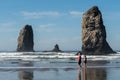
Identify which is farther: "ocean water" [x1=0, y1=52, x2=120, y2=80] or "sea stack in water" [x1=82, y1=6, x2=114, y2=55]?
"sea stack in water" [x1=82, y1=6, x2=114, y2=55]

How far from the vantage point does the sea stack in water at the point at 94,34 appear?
11894 centimetres

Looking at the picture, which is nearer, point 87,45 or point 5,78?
point 5,78

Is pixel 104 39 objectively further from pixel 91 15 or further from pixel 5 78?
pixel 5 78

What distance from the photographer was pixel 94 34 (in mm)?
122062

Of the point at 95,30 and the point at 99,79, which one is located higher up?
the point at 95,30

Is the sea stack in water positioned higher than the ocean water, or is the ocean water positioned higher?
the sea stack in water

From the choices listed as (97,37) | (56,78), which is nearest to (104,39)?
(97,37)

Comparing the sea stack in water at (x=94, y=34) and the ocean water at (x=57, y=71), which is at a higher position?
the sea stack in water at (x=94, y=34)

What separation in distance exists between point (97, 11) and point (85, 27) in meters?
7.91

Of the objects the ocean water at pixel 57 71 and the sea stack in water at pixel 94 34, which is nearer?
the ocean water at pixel 57 71

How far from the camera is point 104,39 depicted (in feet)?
404

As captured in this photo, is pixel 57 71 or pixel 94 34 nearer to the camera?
pixel 57 71

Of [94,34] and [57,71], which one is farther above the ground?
[94,34]

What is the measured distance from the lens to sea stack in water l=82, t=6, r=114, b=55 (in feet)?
390
